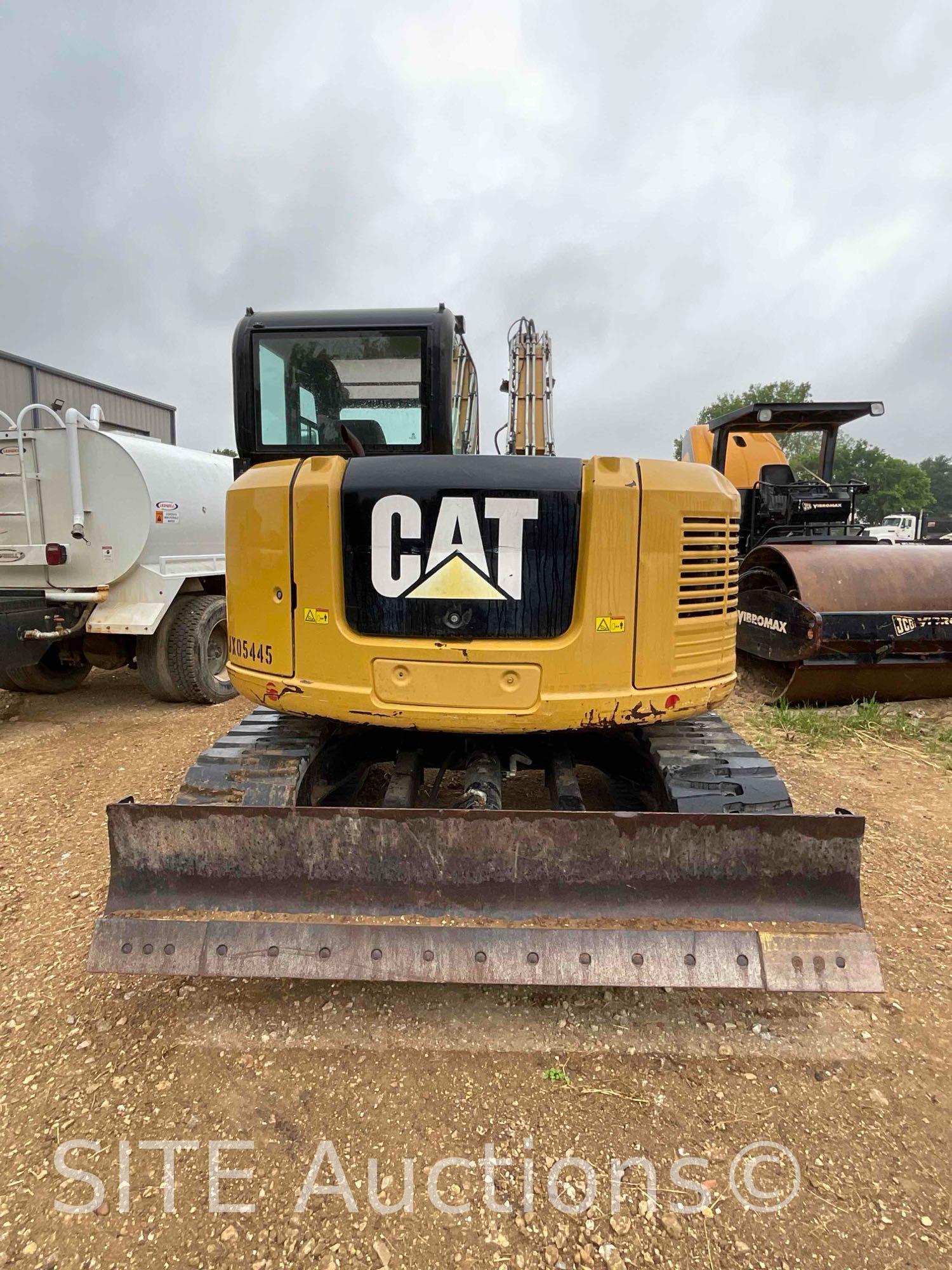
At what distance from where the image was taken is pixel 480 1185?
178 cm

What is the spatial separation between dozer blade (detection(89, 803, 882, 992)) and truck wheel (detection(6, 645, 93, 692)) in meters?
4.67

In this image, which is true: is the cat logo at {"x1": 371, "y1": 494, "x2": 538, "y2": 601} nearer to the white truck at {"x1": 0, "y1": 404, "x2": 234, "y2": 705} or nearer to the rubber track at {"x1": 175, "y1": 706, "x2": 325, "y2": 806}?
the rubber track at {"x1": 175, "y1": 706, "x2": 325, "y2": 806}

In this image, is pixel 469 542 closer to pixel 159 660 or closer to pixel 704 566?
pixel 704 566

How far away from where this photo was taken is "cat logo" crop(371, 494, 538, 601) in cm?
222

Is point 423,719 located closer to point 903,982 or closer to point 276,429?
point 276,429

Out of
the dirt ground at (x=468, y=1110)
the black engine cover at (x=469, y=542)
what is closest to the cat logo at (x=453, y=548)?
the black engine cover at (x=469, y=542)

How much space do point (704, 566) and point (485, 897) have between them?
4.32 ft

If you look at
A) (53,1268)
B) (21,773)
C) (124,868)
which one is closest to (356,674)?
(124,868)

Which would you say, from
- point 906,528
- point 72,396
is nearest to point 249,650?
point 72,396

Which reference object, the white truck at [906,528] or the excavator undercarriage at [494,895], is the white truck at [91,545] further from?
the white truck at [906,528]

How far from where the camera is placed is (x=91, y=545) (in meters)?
5.64

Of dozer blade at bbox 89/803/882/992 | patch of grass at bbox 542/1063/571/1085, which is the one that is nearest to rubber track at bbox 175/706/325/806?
dozer blade at bbox 89/803/882/992

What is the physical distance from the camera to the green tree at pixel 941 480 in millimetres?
84062

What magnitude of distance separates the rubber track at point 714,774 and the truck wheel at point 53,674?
5.44m
